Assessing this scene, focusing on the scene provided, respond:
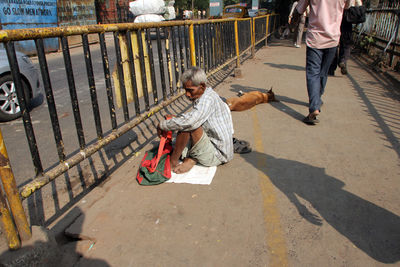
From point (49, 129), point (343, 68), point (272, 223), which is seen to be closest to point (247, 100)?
point (49, 129)

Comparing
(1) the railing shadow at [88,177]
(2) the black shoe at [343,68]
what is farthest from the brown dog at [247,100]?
(2) the black shoe at [343,68]

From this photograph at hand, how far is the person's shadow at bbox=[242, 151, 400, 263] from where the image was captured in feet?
7.65

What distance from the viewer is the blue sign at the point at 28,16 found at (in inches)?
516

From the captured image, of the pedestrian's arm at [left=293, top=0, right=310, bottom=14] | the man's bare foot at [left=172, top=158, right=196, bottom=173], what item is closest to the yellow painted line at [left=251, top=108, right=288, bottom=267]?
the man's bare foot at [left=172, top=158, right=196, bottom=173]

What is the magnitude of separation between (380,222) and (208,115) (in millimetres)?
1758

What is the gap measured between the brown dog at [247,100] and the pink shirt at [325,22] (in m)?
1.33

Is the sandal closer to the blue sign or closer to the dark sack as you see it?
the dark sack

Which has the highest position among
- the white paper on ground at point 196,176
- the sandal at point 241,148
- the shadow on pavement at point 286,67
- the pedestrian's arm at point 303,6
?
the pedestrian's arm at point 303,6

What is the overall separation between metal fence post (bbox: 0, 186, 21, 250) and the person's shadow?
2.08 meters

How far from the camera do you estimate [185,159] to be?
350 centimetres

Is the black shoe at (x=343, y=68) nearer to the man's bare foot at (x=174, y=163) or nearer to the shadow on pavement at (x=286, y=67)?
the shadow on pavement at (x=286, y=67)

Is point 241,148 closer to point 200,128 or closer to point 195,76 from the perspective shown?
point 200,128

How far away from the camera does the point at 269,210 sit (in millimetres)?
2760

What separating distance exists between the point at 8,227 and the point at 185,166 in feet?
5.93
